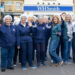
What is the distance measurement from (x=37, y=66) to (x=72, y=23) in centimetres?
190

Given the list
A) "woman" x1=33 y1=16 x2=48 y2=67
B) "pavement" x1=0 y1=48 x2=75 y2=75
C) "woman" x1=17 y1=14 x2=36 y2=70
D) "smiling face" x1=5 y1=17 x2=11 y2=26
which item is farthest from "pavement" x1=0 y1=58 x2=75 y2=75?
"smiling face" x1=5 y1=17 x2=11 y2=26

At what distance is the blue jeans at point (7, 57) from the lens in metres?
6.71

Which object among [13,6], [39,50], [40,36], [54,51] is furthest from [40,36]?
[13,6]

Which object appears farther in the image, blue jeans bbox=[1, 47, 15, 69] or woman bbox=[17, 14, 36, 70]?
woman bbox=[17, 14, 36, 70]

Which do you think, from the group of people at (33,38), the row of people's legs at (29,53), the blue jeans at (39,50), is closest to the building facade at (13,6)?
the group of people at (33,38)

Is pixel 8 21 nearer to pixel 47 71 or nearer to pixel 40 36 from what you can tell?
pixel 40 36

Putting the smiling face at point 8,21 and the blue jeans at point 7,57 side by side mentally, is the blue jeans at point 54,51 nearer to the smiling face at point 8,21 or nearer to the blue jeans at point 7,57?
the blue jeans at point 7,57

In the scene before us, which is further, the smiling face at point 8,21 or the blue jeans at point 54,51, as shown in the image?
the blue jeans at point 54,51

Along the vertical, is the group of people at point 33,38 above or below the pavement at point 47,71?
above

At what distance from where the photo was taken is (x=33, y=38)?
7.38 metres

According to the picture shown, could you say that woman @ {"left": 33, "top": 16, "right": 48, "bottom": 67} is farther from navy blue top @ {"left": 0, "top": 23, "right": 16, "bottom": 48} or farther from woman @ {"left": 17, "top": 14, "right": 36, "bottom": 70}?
navy blue top @ {"left": 0, "top": 23, "right": 16, "bottom": 48}

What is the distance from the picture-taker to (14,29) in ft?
22.3

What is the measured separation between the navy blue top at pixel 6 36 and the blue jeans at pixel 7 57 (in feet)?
0.55

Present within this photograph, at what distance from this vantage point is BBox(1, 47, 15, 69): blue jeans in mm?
6715
